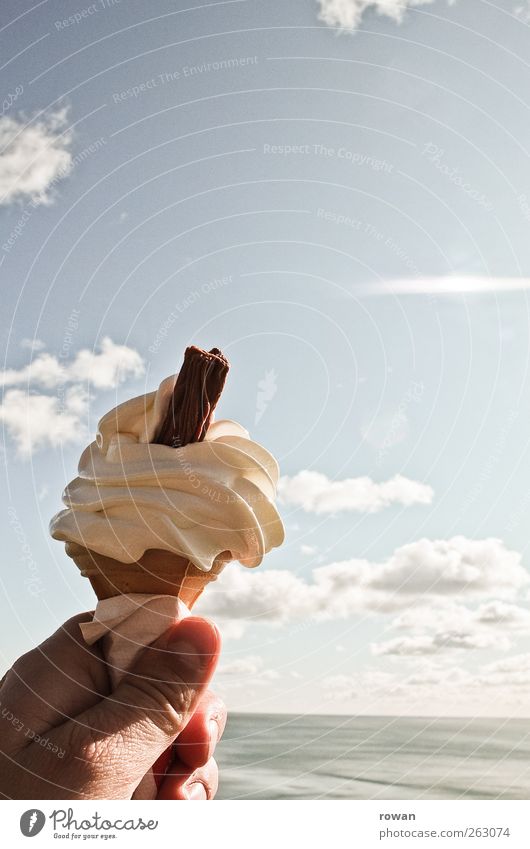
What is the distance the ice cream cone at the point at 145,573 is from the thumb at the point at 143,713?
16cm

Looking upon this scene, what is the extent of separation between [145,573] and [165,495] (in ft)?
0.97

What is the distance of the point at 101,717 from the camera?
2492 millimetres

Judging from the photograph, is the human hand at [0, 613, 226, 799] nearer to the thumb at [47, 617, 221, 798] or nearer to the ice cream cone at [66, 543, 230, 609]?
the thumb at [47, 617, 221, 798]

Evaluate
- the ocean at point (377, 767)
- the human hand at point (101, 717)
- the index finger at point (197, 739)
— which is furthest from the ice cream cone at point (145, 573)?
the ocean at point (377, 767)

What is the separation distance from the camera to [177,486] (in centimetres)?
276

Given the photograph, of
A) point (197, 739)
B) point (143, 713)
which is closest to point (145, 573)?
point (143, 713)

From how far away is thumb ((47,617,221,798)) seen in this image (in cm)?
245

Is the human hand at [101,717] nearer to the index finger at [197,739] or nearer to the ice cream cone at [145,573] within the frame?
the index finger at [197,739]

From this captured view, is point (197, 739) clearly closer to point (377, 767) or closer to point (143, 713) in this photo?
point (143, 713)

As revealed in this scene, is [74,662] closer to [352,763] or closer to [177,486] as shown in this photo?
[177,486]

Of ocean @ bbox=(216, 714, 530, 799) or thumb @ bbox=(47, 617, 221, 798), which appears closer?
thumb @ bbox=(47, 617, 221, 798)

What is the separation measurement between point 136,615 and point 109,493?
0.45 meters

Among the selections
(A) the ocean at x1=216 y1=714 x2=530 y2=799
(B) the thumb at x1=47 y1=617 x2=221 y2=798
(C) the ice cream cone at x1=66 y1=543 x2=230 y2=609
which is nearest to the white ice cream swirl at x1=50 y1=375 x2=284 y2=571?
(C) the ice cream cone at x1=66 y1=543 x2=230 y2=609
